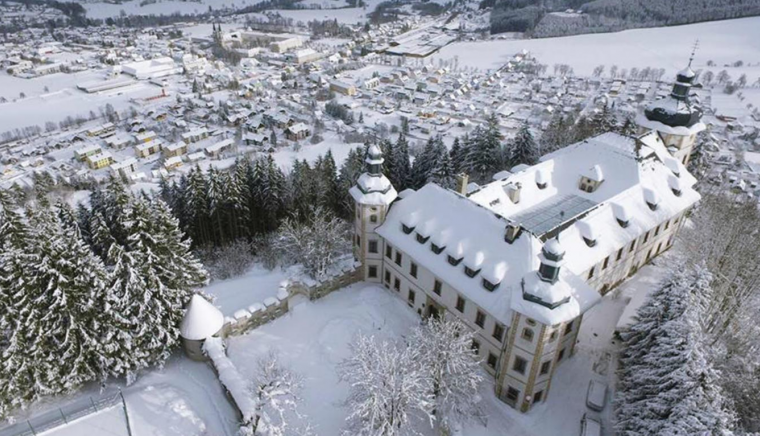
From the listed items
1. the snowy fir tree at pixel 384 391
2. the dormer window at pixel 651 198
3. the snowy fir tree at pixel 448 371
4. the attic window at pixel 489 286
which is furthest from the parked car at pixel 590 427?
the dormer window at pixel 651 198

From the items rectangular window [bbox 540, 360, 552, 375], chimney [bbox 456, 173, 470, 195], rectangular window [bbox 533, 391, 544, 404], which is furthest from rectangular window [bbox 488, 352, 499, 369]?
chimney [bbox 456, 173, 470, 195]

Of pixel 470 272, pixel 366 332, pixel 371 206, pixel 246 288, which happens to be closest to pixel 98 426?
pixel 246 288

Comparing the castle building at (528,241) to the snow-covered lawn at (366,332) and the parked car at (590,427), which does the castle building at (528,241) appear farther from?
the parked car at (590,427)

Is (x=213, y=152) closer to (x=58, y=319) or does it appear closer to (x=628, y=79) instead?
(x=58, y=319)

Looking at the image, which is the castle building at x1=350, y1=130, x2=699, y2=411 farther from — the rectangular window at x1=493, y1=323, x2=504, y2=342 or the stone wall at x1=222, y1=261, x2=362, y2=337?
the stone wall at x1=222, y1=261, x2=362, y2=337

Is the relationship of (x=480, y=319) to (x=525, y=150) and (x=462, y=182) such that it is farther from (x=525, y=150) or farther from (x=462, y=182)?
(x=525, y=150)
